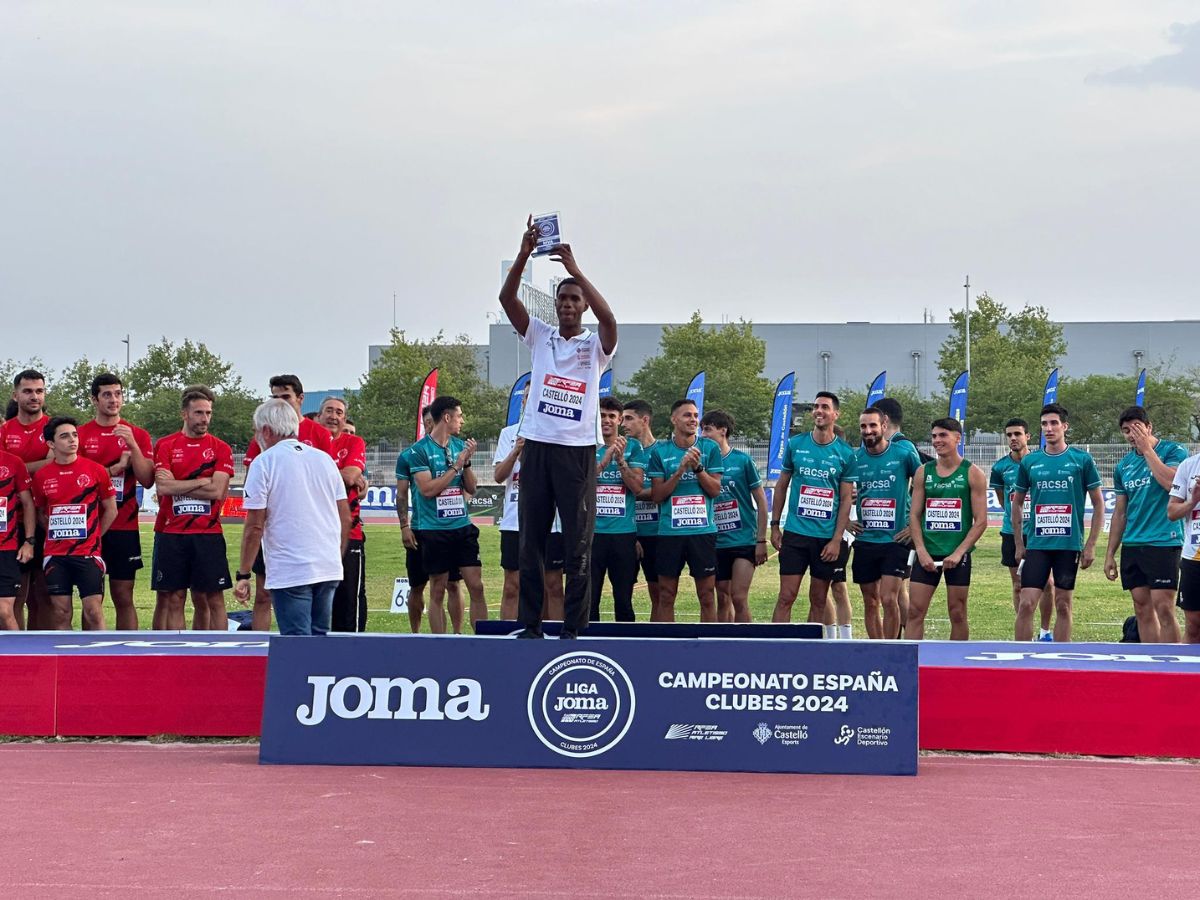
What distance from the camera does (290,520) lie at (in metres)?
7.75

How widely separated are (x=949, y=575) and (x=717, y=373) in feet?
154

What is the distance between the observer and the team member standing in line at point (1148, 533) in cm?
1060

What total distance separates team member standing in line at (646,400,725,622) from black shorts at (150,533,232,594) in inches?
141

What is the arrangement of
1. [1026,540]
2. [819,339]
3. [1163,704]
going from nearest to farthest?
[1163,704], [1026,540], [819,339]

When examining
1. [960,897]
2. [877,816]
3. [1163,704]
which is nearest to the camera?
[960,897]

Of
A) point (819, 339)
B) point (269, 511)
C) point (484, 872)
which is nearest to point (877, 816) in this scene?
point (484, 872)

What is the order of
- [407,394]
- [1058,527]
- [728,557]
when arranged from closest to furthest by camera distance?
[1058,527] < [728,557] < [407,394]

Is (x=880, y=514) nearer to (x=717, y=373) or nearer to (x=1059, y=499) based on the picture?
(x=1059, y=499)

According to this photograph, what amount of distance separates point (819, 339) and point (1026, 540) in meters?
65.3

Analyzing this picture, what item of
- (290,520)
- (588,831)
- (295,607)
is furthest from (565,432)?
(588,831)

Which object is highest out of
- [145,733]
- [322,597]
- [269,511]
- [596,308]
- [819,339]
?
[819,339]

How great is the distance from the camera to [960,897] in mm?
4754

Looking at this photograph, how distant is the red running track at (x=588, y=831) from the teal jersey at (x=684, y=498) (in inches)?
163

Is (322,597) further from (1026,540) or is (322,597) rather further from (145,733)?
(1026,540)
